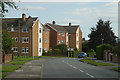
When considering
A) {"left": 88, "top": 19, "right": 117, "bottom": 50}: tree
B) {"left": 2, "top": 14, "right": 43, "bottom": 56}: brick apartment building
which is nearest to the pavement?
{"left": 2, "top": 14, "right": 43, "bottom": 56}: brick apartment building

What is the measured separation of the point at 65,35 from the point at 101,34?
40.9 feet

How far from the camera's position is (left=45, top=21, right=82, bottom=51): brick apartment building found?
2934 inches

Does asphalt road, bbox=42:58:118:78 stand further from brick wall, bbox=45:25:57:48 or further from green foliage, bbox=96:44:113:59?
brick wall, bbox=45:25:57:48

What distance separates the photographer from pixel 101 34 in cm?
7731

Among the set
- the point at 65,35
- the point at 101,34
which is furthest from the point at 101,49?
the point at 65,35

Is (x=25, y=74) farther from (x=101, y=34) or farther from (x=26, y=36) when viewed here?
(x=101, y=34)

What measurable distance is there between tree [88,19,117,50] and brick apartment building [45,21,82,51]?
5.26 meters

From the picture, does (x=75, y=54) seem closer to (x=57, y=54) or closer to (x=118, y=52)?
(x=57, y=54)

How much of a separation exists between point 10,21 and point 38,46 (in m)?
10.9

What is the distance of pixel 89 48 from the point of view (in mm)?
81312

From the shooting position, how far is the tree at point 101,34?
76.0 m

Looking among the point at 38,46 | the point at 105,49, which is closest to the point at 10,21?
the point at 38,46

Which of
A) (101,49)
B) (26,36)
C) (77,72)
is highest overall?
(26,36)

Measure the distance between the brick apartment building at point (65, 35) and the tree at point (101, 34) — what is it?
17.3 feet
